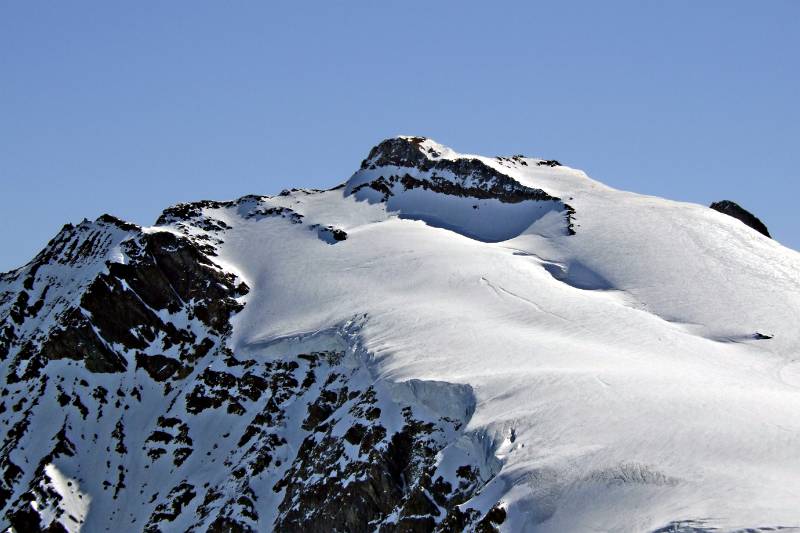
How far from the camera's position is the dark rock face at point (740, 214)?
129 meters

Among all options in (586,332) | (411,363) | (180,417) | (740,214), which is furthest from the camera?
(740,214)

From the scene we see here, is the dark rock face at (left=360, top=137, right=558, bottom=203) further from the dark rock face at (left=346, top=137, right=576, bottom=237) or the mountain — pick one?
the mountain

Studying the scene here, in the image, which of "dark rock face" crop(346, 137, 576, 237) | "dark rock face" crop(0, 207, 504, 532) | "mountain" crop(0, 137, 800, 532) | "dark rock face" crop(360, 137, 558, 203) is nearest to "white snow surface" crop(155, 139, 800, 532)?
"mountain" crop(0, 137, 800, 532)

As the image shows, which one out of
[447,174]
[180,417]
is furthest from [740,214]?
[180,417]

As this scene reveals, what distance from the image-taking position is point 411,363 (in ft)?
281

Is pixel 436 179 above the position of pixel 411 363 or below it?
above

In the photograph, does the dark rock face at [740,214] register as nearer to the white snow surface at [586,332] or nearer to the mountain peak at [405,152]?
the white snow surface at [586,332]

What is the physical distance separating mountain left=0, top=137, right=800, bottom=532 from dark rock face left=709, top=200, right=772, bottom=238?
31.8 ft

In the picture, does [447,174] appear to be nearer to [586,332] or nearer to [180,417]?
[180,417]

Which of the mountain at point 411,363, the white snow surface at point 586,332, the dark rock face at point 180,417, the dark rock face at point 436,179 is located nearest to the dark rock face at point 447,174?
the dark rock face at point 436,179

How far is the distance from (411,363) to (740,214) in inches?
2403

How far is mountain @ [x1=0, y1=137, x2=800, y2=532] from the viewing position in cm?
6372

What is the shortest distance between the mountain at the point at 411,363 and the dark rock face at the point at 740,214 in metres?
9.68

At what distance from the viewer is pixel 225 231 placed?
5022 inches
